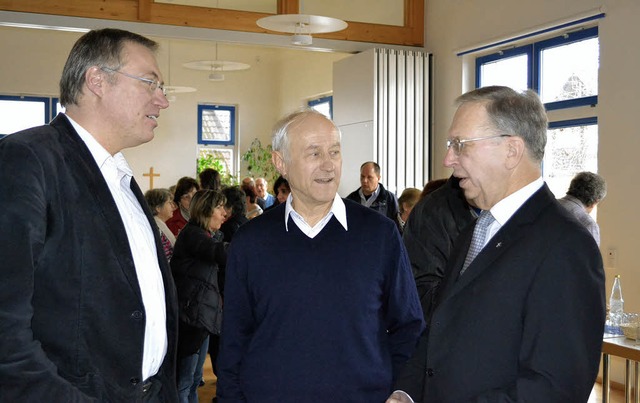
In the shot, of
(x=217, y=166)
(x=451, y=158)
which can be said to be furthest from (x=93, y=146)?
(x=217, y=166)

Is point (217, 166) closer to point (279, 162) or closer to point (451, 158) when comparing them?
point (279, 162)

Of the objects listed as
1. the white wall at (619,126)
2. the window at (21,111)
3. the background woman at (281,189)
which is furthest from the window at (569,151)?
the window at (21,111)

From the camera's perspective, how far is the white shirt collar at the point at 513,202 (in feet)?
6.41

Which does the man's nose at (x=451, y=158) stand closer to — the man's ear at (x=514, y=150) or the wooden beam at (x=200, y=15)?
the man's ear at (x=514, y=150)

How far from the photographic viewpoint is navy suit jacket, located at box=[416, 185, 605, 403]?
1.71 meters

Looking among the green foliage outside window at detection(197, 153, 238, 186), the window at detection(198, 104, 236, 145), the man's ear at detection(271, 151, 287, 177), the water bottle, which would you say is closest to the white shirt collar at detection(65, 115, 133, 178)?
the man's ear at detection(271, 151, 287, 177)

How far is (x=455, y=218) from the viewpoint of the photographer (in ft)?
10.4

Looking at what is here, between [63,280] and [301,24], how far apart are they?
5.96 meters

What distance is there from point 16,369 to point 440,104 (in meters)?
8.74

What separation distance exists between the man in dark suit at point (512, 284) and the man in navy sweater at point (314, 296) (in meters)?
0.23

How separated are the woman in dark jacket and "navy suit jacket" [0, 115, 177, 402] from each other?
108 inches

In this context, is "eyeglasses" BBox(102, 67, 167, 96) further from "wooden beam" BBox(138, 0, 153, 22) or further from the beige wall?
the beige wall

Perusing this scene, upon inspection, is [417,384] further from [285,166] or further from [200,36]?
[200,36]

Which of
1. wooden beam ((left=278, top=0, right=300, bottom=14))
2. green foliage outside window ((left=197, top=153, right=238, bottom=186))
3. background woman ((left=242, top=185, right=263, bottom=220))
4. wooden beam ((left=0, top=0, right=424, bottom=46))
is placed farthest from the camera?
green foliage outside window ((left=197, top=153, right=238, bottom=186))
